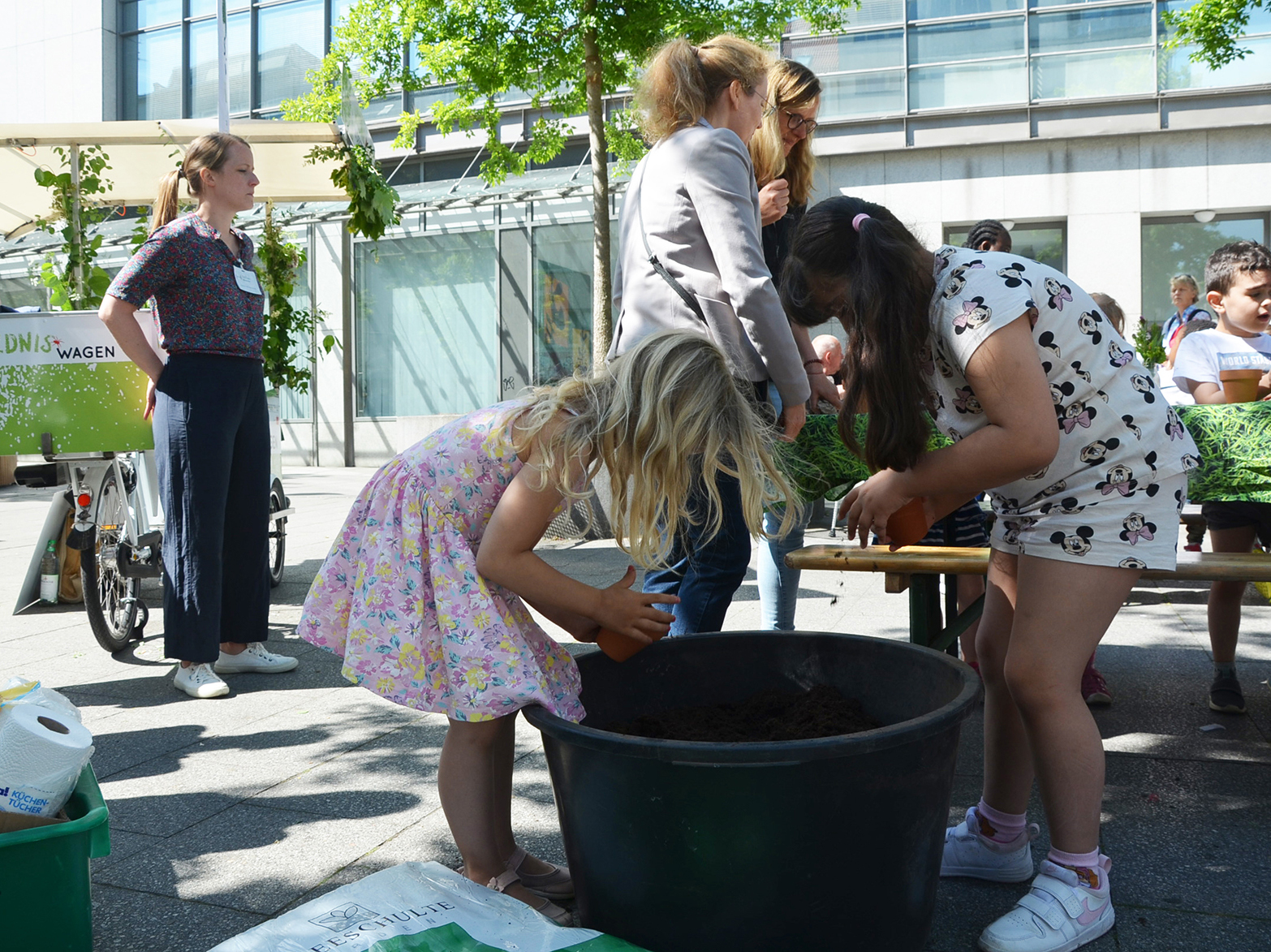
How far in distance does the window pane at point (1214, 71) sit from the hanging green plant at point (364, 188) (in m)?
10.4

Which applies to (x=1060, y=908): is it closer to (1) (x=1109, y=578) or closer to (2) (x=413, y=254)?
(1) (x=1109, y=578)

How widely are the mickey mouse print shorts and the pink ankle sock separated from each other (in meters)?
0.65

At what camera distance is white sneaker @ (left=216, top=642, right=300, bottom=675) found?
14.0ft

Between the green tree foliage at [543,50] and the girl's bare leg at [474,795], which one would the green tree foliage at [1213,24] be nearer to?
the green tree foliage at [543,50]

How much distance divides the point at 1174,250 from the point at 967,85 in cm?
314

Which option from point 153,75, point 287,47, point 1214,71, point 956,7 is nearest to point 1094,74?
point 1214,71

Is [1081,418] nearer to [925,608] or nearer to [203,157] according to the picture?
[925,608]

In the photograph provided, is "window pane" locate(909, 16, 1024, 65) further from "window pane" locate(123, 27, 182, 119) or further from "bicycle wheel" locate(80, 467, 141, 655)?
"window pane" locate(123, 27, 182, 119)

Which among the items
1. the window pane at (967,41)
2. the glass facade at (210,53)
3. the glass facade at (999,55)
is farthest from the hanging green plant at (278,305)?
the glass facade at (210,53)

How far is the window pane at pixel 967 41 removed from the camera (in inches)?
514

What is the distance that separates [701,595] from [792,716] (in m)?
0.76

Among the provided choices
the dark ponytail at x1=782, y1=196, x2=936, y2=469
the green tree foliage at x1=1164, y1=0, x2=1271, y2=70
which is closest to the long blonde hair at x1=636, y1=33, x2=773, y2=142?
the dark ponytail at x1=782, y1=196, x2=936, y2=469

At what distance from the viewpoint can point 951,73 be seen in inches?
522

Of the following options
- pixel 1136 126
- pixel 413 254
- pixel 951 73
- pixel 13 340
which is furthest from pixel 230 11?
pixel 13 340
